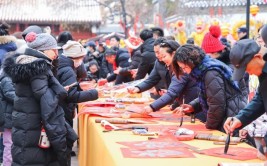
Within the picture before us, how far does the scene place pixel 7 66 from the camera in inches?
148

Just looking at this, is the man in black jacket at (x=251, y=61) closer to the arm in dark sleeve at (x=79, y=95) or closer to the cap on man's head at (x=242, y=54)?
the cap on man's head at (x=242, y=54)

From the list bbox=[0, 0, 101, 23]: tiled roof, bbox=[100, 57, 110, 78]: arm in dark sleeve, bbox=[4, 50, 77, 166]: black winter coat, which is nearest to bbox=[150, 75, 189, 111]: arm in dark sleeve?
bbox=[4, 50, 77, 166]: black winter coat

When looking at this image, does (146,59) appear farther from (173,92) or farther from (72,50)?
(173,92)

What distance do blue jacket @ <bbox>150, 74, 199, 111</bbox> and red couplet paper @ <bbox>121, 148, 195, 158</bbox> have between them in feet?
5.14

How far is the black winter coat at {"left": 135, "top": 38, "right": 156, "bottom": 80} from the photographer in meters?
6.61

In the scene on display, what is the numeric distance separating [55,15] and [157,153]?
23989mm

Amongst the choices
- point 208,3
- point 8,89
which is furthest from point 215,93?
point 208,3

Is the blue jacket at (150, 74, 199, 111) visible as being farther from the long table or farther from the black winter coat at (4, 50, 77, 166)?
the black winter coat at (4, 50, 77, 166)

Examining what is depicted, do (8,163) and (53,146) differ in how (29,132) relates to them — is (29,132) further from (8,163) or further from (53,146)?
(8,163)

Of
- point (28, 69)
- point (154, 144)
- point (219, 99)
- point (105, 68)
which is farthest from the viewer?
point (105, 68)

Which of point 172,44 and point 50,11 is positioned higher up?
point 50,11

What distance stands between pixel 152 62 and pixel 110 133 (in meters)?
2.95

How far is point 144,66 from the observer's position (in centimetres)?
668

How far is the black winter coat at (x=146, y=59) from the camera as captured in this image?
661cm
